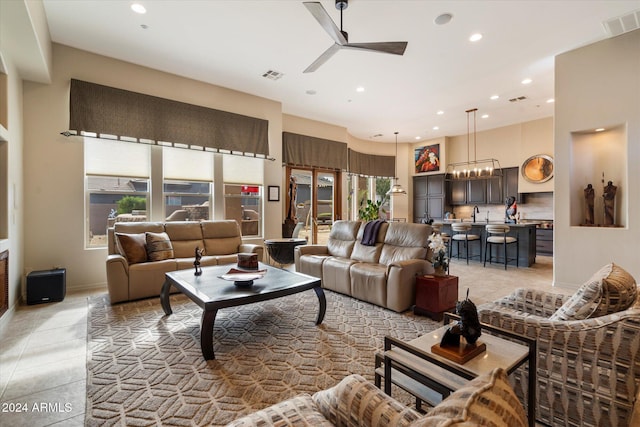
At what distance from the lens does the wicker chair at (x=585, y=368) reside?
138 cm

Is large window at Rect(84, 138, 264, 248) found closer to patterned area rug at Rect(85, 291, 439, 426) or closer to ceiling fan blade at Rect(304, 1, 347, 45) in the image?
patterned area rug at Rect(85, 291, 439, 426)

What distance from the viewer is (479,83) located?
17.9 ft

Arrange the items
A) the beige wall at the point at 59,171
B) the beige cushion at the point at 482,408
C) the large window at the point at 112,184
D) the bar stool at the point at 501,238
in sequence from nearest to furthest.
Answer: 1. the beige cushion at the point at 482,408
2. the beige wall at the point at 59,171
3. the large window at the point at 112,184
4. the bar stool at the point at 501,238

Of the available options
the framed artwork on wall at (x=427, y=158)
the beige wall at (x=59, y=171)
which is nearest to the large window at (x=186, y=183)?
the beige wall at (x=59, y=171)

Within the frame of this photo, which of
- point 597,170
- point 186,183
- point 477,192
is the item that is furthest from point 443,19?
point 477,192

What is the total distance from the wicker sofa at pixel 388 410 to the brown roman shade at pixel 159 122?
5.09 meters

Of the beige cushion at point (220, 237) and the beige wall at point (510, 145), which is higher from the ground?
the beige wall at point (510, 145)

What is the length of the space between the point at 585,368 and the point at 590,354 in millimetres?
80

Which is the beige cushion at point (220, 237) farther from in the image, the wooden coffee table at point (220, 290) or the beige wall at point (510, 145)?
the beige wall at point (510, 145)

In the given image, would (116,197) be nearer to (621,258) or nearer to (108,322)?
(108,322)

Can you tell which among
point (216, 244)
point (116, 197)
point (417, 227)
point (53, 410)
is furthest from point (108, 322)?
point (417, 227)

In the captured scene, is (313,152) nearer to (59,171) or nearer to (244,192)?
(244,192)

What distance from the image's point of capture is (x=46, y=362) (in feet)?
7.96

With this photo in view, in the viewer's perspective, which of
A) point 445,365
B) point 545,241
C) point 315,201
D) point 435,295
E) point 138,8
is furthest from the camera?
point 315,201
